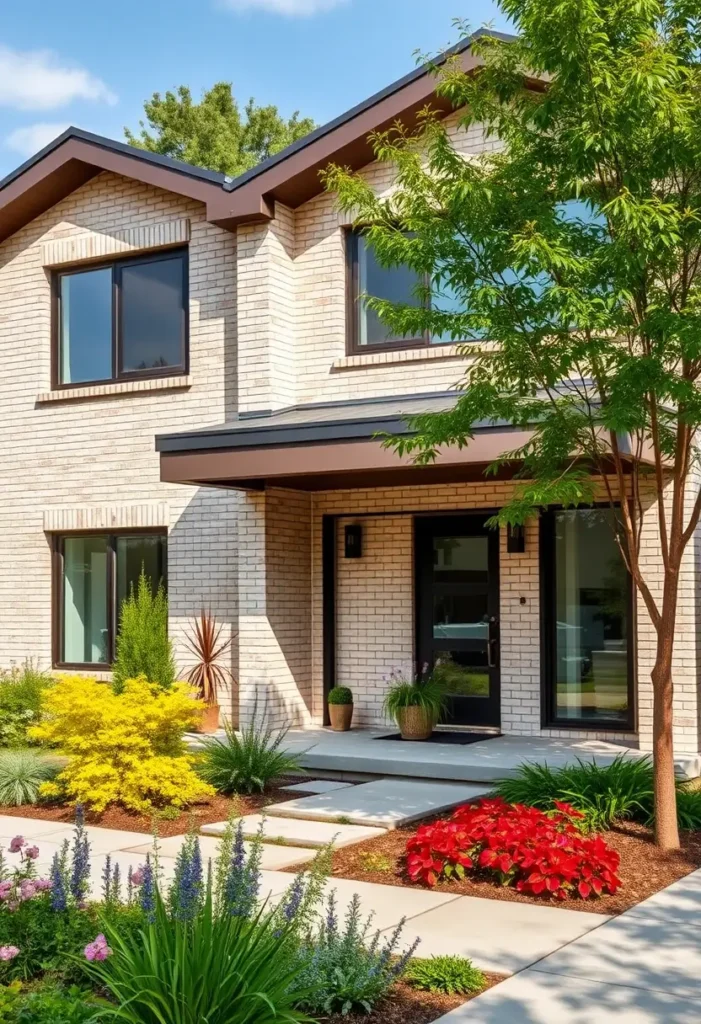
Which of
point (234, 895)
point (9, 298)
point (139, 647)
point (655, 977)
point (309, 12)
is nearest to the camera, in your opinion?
point (234, 895)

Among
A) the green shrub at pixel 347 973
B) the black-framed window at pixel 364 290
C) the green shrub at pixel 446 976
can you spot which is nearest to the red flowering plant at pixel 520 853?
the green shrub at pixel 446 976

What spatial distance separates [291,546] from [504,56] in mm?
6726

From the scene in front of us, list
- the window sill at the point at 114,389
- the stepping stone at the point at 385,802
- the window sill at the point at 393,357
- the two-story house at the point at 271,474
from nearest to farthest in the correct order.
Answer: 1. the stepping stone at the point at 385,802
2. the two-story house at the point at 271,474
3. the window sill at the point at 393,357
4. the window sill at the point at 114,389

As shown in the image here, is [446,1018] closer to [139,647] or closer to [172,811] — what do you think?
[172,811]

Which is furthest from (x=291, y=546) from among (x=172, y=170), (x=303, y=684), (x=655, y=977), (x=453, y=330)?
(x=655, y=977)

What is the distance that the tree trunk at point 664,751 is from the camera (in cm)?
783

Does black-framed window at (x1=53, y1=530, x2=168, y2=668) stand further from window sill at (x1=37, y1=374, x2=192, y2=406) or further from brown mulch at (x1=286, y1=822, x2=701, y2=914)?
brown mulch at (x1=286, y1=822, x2=701, y2=914)

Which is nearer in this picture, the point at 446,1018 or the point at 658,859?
the point at 446,1018

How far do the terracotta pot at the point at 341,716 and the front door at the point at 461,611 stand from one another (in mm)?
1003

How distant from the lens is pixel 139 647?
12.3 meters

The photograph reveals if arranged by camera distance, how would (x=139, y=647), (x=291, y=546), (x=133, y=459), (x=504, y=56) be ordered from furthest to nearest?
(x=133, y=459), (x=291, y=546), (x=139, y=647), (x=504, y=56)

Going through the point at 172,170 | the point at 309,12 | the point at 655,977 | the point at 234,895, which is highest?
the point at 309,12

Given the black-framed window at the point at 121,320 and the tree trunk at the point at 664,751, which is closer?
the tree trunk at the point at 664,751

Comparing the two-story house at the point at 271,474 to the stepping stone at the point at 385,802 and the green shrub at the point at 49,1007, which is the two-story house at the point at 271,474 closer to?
the stepping stone at the point at 385,802
